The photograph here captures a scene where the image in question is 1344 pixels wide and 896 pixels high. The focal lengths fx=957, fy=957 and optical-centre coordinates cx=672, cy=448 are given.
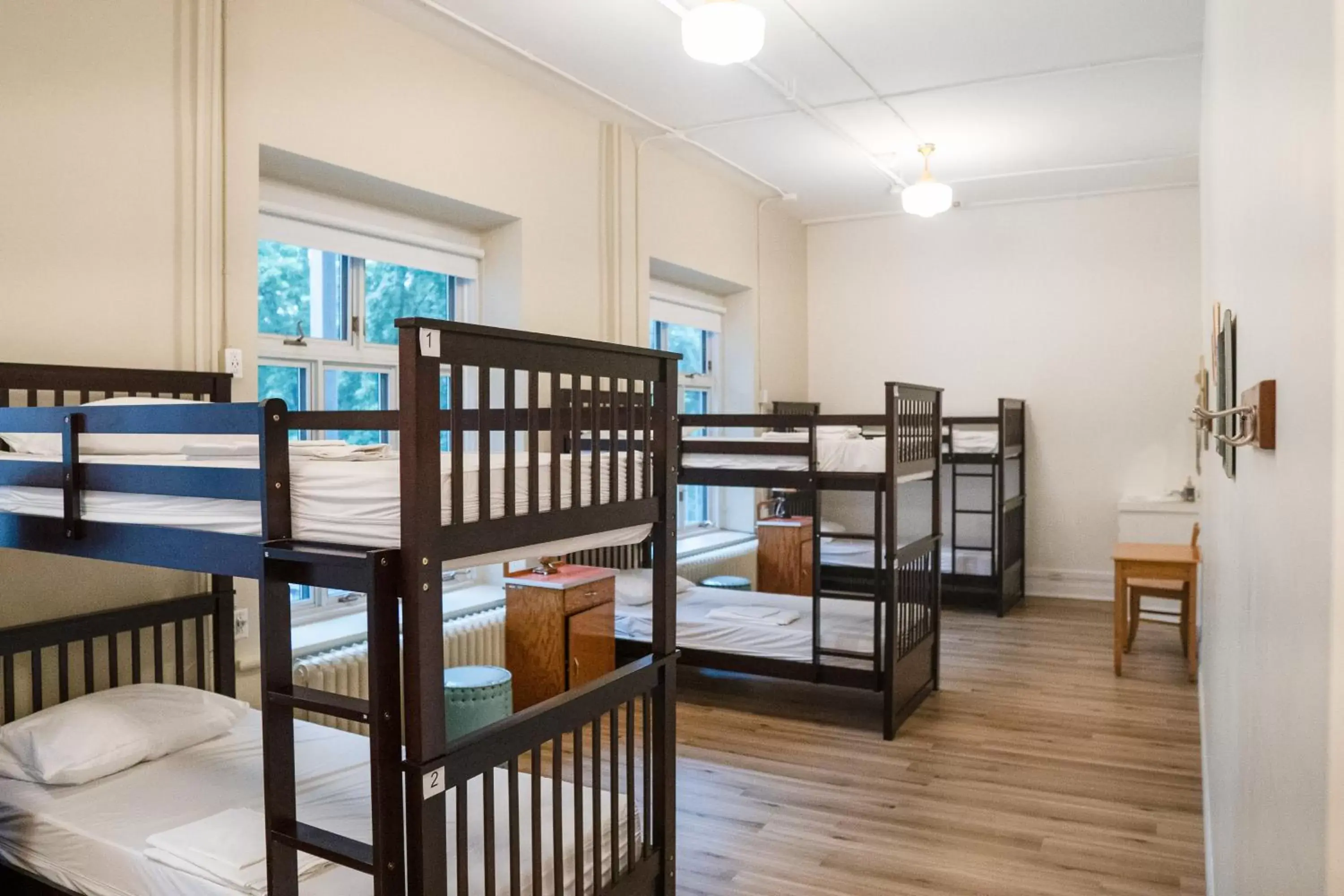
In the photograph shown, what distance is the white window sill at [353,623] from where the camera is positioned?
3514mm

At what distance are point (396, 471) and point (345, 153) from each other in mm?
2283

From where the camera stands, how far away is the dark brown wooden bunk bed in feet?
20.5

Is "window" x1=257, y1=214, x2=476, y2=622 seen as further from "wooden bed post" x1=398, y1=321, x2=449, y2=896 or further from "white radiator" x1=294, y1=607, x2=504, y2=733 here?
"wooden bed post" x1=398, y1=321, x2=449, y2=896

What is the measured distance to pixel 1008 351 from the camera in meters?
7.03

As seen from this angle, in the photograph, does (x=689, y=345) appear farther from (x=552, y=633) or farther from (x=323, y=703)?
Result: (x=323, y=703)

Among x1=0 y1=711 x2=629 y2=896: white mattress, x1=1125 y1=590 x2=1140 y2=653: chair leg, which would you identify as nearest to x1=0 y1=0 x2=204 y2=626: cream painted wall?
x1=0 y1=711 x2=629 y2=896: white mattress

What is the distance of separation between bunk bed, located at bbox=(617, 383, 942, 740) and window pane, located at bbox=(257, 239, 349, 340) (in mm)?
1569

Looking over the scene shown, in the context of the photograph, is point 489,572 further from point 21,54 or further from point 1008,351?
point 1008,351

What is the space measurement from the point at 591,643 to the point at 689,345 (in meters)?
3.01

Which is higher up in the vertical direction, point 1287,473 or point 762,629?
point 1287,473

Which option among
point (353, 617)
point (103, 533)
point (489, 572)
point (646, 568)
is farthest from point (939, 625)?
point (103, 533)

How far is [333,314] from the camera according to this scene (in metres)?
4.04

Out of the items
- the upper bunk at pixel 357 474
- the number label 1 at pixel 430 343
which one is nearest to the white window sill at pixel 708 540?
the upper bunk at pixel 357 474

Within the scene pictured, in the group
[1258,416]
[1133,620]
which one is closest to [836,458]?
[1133,620]
